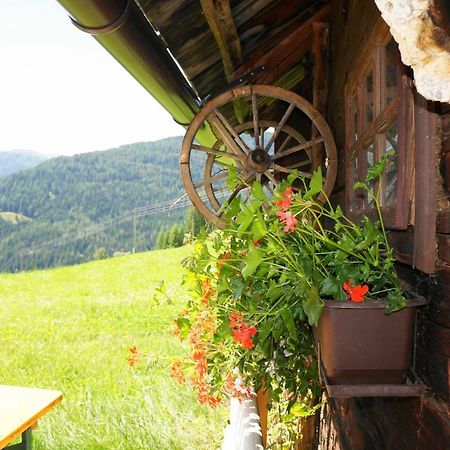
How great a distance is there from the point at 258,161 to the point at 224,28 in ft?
2.14

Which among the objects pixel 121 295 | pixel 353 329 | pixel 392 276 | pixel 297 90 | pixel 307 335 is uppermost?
pixel 297 90

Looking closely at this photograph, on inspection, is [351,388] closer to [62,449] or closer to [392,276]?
[392,276]

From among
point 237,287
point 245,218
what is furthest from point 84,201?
point 245,218

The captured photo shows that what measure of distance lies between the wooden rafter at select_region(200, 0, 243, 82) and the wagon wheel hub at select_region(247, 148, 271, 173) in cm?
58

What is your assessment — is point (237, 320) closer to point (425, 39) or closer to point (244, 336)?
point (244, 336)

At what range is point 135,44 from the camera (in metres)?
2.08

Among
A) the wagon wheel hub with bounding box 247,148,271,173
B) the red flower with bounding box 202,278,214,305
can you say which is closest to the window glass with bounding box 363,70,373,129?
the wagon wheel hub with bounding box 247,148,271,173

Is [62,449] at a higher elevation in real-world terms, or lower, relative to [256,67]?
lower

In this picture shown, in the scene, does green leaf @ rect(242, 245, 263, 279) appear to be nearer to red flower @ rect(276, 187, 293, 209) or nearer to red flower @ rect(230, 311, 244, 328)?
red flower @ rect(276, 187, 293, 209)

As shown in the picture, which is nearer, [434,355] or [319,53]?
[434,355]

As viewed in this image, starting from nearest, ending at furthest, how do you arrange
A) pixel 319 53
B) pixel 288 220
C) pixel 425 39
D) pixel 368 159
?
pixel 425 39, pixel 288 220, pixel 368 159, pixel 319 53

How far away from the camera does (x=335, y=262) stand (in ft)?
4.04

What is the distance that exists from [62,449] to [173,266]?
11.7m

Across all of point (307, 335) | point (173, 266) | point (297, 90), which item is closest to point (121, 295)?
point (173, 266)
